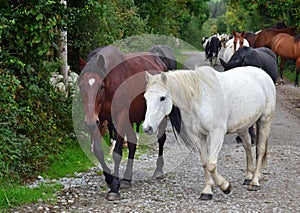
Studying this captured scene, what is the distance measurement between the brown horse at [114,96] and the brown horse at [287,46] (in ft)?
39.6

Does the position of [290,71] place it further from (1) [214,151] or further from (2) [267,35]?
(1) [214,151]

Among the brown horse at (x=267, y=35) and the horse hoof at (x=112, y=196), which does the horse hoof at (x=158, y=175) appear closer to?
the horse hoof at (x=112, y=196)

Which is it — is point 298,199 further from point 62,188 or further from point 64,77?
point 64,77

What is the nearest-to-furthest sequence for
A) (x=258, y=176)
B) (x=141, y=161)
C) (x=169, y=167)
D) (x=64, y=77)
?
1. (x=258, y=176)
2. (x=169, y=167)
3. (x=141, y=161)
4. (x=64, y=77)

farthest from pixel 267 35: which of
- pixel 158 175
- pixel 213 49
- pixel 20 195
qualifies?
pixel 20 195

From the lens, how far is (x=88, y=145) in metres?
8.46

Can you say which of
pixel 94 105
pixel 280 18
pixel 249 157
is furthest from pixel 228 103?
pixel 280 18

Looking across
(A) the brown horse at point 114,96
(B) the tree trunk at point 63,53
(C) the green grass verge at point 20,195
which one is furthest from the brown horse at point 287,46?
(C) the green grass verge at point 20,195

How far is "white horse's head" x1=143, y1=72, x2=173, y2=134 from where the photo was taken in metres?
5.73

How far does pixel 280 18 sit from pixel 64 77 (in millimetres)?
16440

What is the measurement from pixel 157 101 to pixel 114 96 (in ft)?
2.68

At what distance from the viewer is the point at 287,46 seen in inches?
733

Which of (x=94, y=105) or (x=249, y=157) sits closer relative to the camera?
(x=94, y=105)

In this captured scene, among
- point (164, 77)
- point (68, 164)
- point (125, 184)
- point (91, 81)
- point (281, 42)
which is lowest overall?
point (68, 164)
